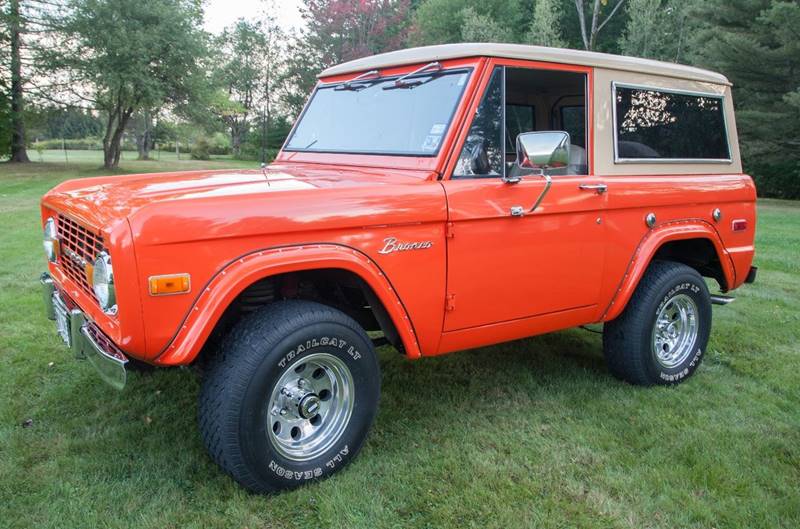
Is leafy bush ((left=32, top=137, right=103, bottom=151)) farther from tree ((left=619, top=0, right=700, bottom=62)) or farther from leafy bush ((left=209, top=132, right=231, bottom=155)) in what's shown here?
tree ((left=619, top=0, right=700, bottom=62))

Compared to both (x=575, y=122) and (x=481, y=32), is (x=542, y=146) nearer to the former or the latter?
(x=575, y=122)

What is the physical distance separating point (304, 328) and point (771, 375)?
3.53m

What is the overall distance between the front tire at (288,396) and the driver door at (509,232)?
61cm

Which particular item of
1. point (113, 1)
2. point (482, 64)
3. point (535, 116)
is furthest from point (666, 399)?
point (113, 1)

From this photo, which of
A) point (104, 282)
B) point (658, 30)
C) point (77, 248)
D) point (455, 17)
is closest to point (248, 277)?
point (104, 282)

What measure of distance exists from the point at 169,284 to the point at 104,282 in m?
0.30

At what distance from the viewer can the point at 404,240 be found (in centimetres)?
306

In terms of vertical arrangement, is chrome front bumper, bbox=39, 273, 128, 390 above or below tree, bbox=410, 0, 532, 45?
below

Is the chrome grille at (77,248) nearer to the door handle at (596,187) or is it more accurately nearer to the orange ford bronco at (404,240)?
the orange ford bronco at (404,240)

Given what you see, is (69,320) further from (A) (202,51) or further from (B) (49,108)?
(B) (49,108)

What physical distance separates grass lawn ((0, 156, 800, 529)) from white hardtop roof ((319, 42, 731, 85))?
2.08 m

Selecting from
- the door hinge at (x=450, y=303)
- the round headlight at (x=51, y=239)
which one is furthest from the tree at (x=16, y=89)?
the door hinge at (x=450, y=303)

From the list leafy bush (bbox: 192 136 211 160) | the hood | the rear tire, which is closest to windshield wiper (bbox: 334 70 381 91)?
the hood

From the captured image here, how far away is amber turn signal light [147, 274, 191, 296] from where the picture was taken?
2.51 meters
